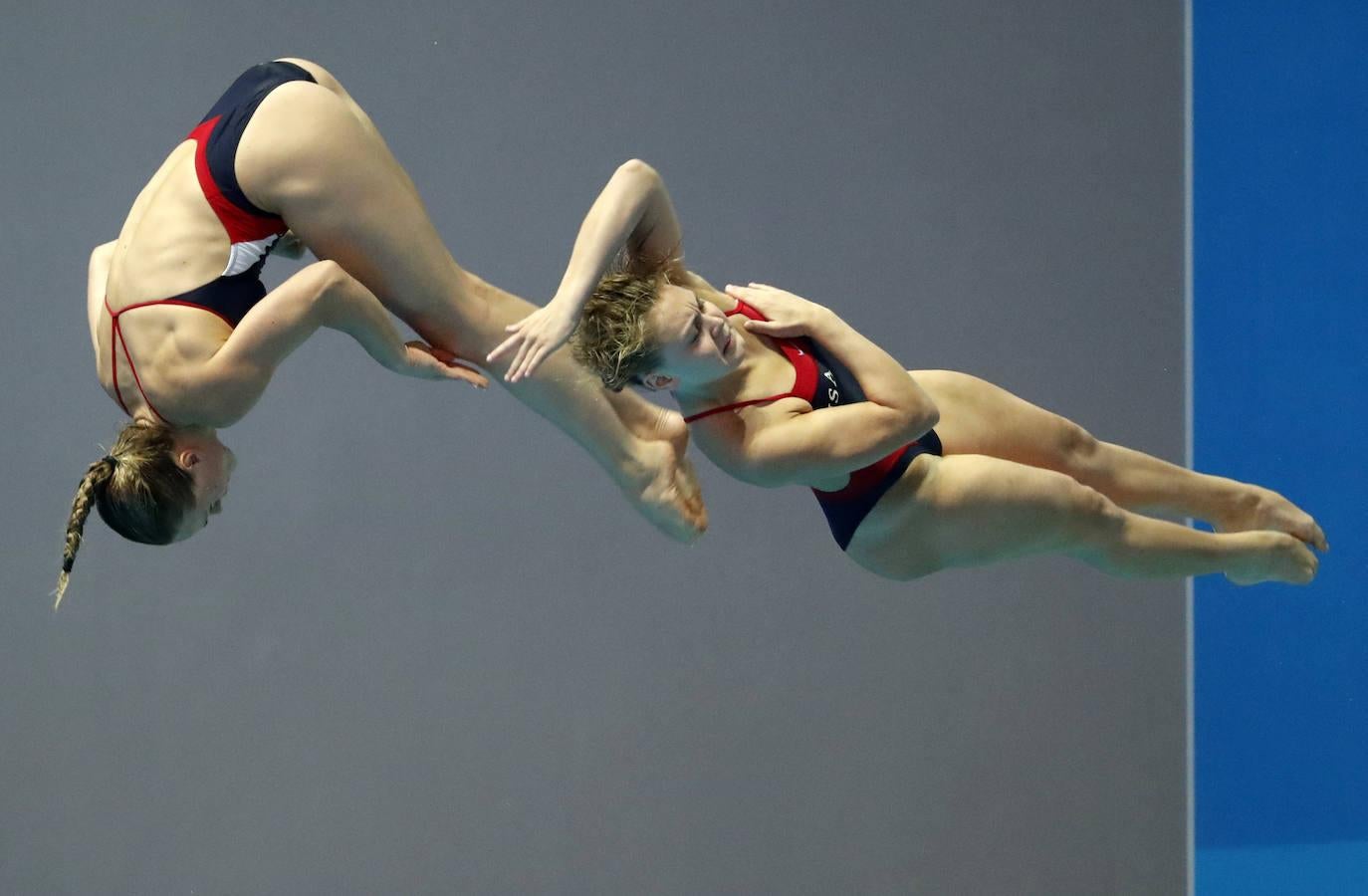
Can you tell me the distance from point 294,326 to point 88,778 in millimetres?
2830

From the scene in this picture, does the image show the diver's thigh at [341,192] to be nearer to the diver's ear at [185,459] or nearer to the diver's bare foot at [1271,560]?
the diver's ear at [185,459]

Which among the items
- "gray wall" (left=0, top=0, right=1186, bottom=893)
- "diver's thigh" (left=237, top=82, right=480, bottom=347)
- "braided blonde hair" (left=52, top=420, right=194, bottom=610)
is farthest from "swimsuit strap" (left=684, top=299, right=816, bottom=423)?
"gray wall" (left=0, top=0, right=1186, bottom=893)

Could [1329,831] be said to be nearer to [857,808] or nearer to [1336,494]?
[1336,494]

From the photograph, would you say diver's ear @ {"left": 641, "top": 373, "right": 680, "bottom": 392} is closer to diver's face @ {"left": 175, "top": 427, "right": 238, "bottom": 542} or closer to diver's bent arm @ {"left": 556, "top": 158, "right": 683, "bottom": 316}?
diver's bent arm @ {"left": 556, "top": 158, "right": 683, "bottom": 316}

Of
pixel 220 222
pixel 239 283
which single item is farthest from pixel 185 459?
pixel 220 222

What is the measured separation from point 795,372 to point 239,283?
107 cm

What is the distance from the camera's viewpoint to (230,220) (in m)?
2.66

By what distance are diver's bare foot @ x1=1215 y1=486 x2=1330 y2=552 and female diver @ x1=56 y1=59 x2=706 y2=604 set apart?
1890 millimetres

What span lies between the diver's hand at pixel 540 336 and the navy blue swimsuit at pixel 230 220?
547 millimetres

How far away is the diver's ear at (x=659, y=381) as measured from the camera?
9.02 ft

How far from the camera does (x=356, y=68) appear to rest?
15.5ft

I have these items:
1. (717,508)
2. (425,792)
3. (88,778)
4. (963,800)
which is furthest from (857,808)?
(88,778)

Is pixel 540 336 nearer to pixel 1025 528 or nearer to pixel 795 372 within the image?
pixel 795 372

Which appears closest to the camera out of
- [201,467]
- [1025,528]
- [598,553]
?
[201,467]
